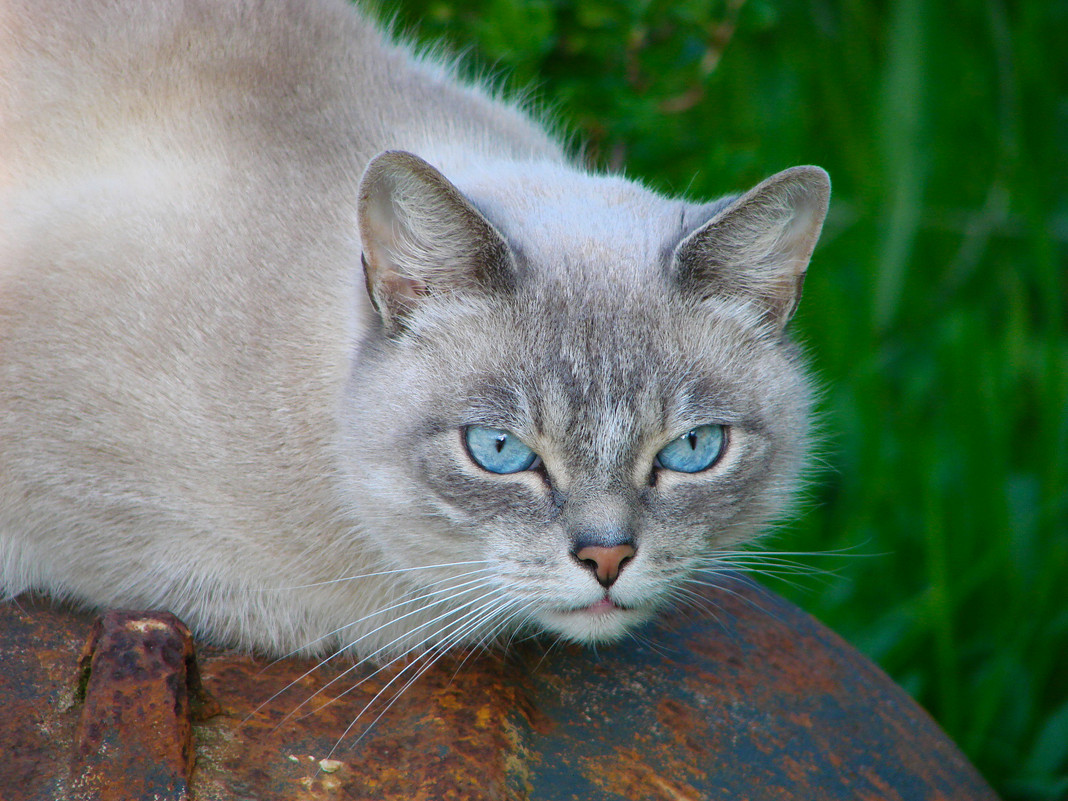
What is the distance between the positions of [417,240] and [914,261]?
3.41 metres

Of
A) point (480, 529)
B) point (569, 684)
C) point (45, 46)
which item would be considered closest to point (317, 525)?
point (480, 529)

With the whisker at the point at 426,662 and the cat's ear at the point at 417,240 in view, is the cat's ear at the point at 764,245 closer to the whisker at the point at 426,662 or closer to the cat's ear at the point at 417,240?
the cat's ear at the point at 417,240

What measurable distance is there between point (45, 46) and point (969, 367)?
335 centimetres

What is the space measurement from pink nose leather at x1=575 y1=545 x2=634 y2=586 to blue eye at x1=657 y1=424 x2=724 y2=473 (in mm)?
205

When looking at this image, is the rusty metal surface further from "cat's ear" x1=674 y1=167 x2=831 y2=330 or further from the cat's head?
"cat's ear" x1=674 y1=167 x2=831 y2=330

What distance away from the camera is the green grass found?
3258 millimetres

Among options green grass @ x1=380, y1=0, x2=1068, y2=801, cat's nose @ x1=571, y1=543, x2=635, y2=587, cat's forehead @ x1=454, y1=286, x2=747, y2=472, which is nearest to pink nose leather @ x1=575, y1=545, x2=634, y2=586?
cat's nose @ x1=571, y1=543, x2=635, y2=587

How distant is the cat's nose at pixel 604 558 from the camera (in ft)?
5.93

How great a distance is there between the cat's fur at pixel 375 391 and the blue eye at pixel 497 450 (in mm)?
20

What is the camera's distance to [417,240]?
201 centimetres

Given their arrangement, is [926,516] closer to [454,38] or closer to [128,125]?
[454,38]

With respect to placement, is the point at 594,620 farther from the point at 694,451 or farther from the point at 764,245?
the point at 764,245

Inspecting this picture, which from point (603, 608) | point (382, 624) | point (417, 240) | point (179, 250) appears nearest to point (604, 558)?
point (603, 608)

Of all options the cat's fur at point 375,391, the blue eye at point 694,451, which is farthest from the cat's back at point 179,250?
the blue eye at point 694,451
